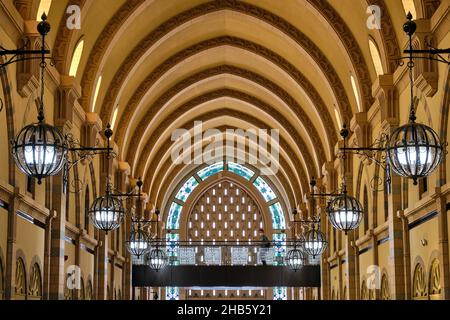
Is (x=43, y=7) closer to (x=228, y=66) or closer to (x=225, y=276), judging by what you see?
Result: (x=228, y=66)

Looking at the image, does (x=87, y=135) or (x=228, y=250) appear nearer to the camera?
(x=87, y=135)

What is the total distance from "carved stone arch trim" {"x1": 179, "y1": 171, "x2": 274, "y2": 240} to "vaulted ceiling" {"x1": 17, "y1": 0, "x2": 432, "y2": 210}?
7.26 m

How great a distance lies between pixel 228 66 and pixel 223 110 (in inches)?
267

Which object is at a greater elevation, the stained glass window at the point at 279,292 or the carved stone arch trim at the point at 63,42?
the carved stone arch trim at the point at 63,42

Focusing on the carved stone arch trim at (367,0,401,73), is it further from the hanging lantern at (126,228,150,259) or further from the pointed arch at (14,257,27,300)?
the hanging lantern at (126,228,150,259)

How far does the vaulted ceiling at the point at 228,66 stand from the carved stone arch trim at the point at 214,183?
7.26 metres

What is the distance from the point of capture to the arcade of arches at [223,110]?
16359 mm

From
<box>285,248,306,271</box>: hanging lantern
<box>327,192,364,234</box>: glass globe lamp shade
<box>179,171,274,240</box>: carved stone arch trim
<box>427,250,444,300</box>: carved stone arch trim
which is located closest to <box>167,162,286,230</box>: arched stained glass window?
<box>179,171,274,240</box>: carved stone arch trim

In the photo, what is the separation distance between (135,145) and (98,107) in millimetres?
7189

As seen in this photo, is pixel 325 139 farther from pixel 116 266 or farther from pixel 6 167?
pixel 6 167

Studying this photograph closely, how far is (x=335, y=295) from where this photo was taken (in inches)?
1249

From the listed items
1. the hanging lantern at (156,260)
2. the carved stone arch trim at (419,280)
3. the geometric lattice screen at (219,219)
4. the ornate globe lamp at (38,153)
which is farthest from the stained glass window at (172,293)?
the ornate globe lamp at (38,153)

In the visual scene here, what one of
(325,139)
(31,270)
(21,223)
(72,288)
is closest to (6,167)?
(21,223)

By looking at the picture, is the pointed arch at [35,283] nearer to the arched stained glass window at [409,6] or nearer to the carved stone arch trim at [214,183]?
the arched stained glass window at [409,6]
